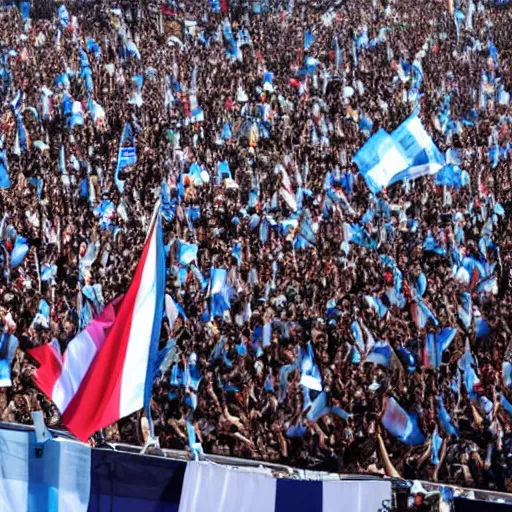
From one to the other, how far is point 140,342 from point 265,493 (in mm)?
1132

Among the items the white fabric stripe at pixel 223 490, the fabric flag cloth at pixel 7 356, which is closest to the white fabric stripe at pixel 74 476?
the white fabric stripe at pixel 223 490

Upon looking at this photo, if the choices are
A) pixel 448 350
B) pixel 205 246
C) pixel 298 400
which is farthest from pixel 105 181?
pixel 448 350

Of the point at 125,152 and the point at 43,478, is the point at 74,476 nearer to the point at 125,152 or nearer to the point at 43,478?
the point at 43,478

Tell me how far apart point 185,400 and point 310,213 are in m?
1.40

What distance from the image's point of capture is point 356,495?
4.58m

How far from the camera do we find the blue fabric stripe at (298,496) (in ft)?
15.1

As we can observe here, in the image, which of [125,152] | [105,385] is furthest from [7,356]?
[105,385]

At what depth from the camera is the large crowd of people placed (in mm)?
5832

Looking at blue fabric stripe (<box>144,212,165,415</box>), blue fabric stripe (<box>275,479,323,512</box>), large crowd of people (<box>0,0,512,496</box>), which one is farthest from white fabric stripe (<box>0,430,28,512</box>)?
large crowd of people (<box>0,0,512,496</box>)

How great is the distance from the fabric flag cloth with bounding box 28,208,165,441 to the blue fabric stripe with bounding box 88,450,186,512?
1.03ft

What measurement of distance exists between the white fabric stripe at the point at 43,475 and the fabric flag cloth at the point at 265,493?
1.89 ft

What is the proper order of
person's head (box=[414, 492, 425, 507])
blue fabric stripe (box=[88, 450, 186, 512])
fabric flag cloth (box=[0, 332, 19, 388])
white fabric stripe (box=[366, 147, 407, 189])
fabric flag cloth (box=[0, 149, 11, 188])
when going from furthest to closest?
1. fabric flag cloth (box=[0, 149, 11, 188])
2. fabric flag cloth (box=[0, 332, 19, 388])
3. white fabric stripe (box=[366, 147, 407, 189])
4. blue fabric stripe (box=[88, 450, 186, 512])
5. person's head (box=[414, 492, 425, 507])

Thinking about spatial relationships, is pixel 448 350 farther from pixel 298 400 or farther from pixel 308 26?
pixel 308 26

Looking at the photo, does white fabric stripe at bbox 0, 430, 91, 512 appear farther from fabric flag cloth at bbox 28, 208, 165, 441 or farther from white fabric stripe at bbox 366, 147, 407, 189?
white fabric stripe at bbox 366, 147, 407, 189
